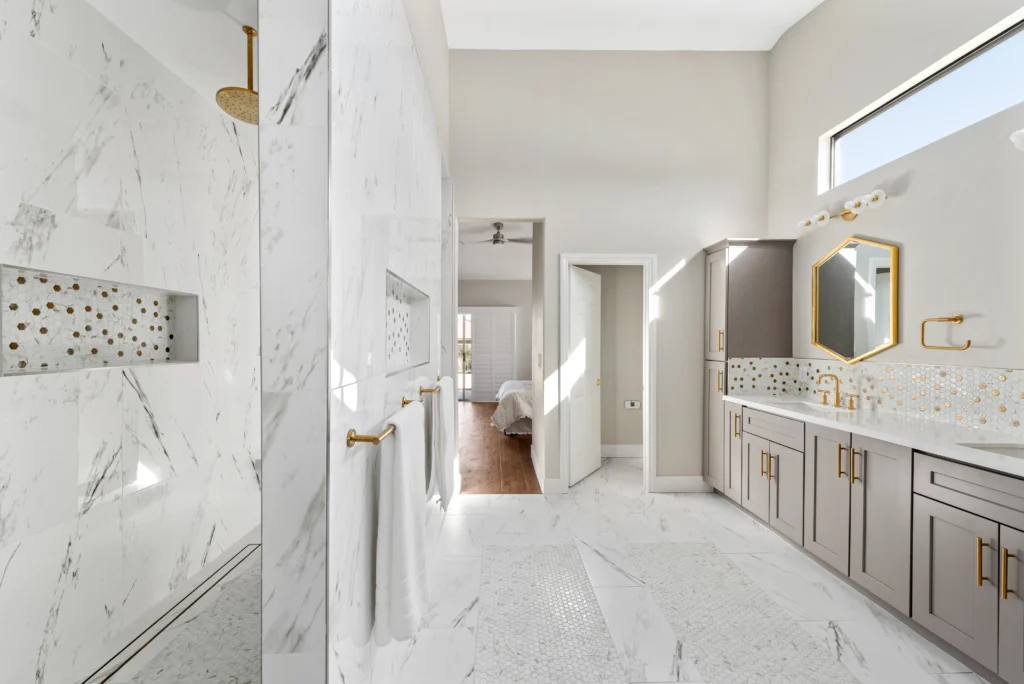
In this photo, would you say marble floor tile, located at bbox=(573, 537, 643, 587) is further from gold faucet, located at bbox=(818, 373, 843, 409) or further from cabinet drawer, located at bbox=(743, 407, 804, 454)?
gold faucet, located at bbox=(818, 373, 843, 409)

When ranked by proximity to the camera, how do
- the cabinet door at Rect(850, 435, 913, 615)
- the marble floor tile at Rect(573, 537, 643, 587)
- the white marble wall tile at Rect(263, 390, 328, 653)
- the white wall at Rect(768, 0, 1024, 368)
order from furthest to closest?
the marble floor tile at Rect(573, 537, 643, 587), the white wall at Rect(768, 0, 1024, 368), the cabinet door at Rect(850, 435, 913, 615), the white marble wall tile at Rect(263, 390, 328, 653)

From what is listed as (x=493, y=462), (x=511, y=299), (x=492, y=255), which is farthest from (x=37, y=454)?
(x=511, y=299)

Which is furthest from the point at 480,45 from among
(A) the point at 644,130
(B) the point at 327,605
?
(B) the point at 327,605

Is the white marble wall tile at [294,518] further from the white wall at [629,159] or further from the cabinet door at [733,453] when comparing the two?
the cabinet door at [733,453]

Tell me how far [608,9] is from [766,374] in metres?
3.00

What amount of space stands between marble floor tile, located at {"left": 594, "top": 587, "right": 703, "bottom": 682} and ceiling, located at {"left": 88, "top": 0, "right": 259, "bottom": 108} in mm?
2482

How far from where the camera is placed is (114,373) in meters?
1.41

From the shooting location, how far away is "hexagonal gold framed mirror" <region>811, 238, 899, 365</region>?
2.80 metres

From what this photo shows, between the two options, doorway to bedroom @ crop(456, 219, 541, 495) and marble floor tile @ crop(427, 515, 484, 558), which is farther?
doorway to bedroom @ crop(456, 219, 541, 495)

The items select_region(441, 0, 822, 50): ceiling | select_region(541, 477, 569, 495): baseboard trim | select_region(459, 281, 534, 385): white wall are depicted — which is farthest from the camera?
select_region(459, 281, 534, 385): white wall

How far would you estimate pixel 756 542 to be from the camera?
3.00 metres

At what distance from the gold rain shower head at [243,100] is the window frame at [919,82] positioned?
3.23 m

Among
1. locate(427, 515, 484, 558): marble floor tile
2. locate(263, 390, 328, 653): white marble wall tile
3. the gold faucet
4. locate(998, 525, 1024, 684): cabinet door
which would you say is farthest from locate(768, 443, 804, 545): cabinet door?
locate(263, 390, 328, 653): white marble wall tile

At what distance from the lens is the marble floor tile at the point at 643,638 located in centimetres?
180
